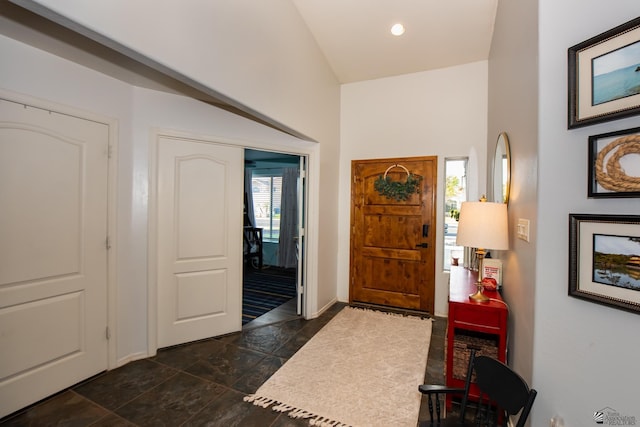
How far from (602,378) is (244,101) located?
264cm

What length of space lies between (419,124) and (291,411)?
3584mm

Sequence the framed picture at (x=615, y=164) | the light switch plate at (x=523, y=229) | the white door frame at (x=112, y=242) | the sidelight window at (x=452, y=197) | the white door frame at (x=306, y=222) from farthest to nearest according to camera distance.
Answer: the sidelight window at (x=452, y=197)
the white door frame at (x=306, y=222)
the white door frame at (x=112, y=242)
the light switch plate at (x=523, y=229)
the framed picture at (x=615, y=164)

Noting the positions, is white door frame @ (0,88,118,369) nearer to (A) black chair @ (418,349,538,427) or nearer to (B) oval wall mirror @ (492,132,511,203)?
(A) black chair @ (418,349,538,427)

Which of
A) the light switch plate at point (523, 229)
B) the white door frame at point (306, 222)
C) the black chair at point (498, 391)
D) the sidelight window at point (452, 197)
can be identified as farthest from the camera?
the sidelight window at point (452, 197)

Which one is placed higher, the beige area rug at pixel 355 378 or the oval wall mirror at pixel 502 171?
the oval wall mirror at pixel 502 171

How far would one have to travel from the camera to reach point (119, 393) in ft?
7.02

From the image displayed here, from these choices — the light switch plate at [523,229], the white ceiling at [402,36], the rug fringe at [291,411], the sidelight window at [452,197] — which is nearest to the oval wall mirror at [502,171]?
the light switch plate at [523,229]

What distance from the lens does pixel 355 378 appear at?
7.73ft

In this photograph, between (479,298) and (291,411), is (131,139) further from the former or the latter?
(479,298)

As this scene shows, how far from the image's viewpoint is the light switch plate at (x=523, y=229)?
155 centimetres

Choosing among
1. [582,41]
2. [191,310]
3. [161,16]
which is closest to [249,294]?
[191,310]

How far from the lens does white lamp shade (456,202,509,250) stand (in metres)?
1.82

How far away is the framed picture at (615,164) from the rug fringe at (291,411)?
1.94 m

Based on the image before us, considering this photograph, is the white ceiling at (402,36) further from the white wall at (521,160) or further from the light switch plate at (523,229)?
the light switch plate at (523,229)
